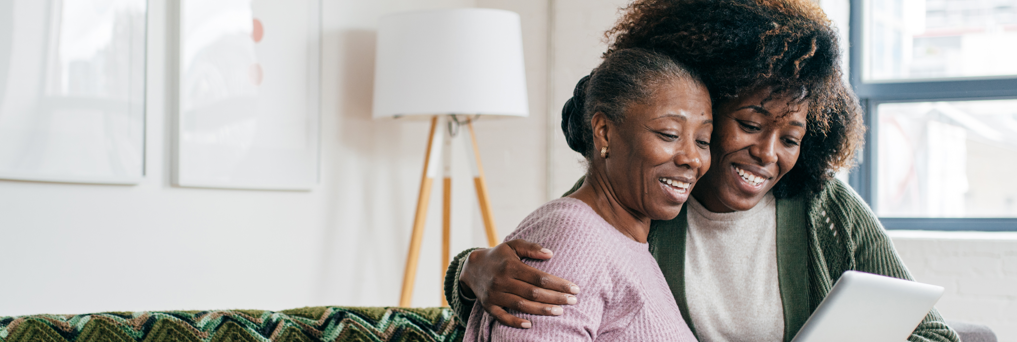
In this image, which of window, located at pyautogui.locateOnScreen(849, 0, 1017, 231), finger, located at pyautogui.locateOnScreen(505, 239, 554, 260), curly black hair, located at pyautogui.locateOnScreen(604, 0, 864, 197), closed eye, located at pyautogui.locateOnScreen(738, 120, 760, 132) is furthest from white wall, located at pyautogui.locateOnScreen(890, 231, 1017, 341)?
finger, located at pyautogui.locateOnScreen(505, 239, 554, 260)

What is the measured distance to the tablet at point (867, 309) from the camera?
1.04 metres

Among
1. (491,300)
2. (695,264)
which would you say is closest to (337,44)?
(695,264)

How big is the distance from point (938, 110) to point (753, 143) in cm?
239

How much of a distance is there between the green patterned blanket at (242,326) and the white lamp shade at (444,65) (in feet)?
4.43

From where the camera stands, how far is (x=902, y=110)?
324 centimetres

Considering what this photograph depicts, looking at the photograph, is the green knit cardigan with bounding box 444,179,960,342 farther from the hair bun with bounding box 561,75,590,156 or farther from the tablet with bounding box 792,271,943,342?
the hair bun with bounding box 561,75,590,156

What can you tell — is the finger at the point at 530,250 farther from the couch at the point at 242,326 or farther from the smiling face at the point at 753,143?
the smiling face at the point at 753,143

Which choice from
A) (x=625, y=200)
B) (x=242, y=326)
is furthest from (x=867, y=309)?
(x=242, y=326)

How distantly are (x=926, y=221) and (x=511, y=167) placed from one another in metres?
1.76

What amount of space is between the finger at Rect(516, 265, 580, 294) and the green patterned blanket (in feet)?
1.23

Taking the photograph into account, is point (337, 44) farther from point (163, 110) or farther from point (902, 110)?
point (902, 110)

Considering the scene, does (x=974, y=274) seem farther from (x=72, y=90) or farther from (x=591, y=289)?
(x=72, y=90)

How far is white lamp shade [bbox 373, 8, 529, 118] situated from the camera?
253cm

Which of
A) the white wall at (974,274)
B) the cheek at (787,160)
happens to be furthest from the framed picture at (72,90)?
the white wall at (974,274)
